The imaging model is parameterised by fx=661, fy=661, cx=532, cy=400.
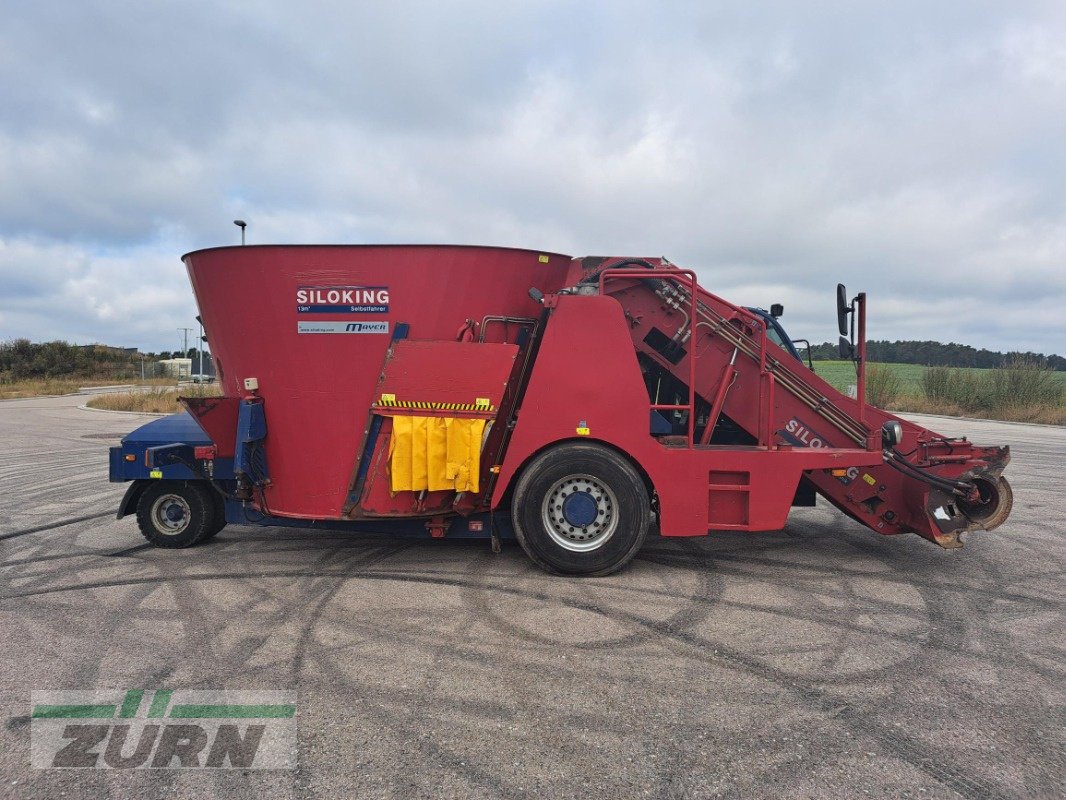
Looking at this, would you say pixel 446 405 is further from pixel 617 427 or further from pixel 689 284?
pixel 689 284

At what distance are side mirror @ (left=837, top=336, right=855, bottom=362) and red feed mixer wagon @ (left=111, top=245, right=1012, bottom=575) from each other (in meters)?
0.01

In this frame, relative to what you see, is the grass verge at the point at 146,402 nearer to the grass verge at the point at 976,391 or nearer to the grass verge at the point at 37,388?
the grass verge at the point at 37,388

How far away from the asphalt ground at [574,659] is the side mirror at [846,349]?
5.86 ft

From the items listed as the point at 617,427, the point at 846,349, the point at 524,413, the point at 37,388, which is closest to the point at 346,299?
the point at 524,413

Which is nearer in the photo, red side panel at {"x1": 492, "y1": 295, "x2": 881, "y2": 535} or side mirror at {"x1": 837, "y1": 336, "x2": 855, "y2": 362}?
red side panel at {"x1": 492, "y1": 295, "x2": 881, "y2": 535}

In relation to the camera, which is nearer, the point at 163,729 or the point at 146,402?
the point at 163,729

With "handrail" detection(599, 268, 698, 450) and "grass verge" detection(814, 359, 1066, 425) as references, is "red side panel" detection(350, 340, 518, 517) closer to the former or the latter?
"handrail" detection(599, 268, 698, 450)

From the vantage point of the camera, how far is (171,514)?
20.1 ft

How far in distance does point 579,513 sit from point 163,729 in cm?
303

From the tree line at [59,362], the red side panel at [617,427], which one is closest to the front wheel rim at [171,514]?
the red side panel at [617,427]

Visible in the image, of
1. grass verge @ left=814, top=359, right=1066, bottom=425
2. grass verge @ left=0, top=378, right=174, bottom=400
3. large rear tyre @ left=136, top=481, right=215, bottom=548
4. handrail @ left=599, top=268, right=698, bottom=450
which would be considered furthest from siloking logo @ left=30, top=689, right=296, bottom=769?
grass verge @ left=0, top=378, right=174, bottom=400

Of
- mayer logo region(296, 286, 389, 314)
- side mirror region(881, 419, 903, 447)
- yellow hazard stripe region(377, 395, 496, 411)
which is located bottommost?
side mirror region(881, 419, 903, 447)

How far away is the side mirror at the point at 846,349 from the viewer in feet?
18.1

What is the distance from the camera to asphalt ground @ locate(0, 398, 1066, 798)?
2707 mm
